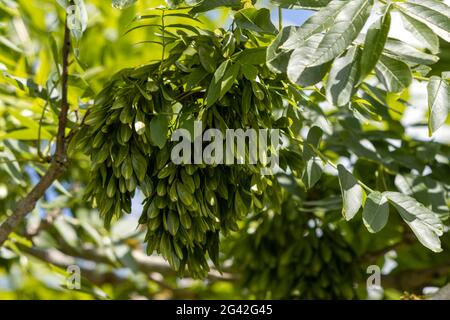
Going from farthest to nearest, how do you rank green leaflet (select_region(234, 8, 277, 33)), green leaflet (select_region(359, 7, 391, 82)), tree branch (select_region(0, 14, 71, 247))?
tree branch (select_region(0, 14, 71, 247)), green leaflet (select_region(234, 8, 277, 33)), green leaflet (select_region(359, 7, 391, 82))

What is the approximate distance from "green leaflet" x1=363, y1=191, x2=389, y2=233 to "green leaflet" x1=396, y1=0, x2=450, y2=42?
0.23 metres

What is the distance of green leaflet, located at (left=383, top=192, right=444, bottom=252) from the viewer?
0.94 meters

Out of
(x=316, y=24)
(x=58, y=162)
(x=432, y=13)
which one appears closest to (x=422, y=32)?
(x=432, y=13)

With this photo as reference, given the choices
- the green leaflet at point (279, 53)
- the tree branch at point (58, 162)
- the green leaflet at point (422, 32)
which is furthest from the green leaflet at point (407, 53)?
the tree branch at point (58, 162)

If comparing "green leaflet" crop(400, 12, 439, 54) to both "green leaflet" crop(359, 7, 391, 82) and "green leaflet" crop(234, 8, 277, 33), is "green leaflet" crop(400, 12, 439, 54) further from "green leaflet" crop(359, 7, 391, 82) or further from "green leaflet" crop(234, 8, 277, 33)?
"green leaflet" crop(234, 8, 277, 33)

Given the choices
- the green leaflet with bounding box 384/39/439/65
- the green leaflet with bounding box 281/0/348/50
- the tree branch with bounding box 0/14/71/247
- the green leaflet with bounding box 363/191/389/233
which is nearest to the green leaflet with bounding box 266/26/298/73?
the green leaflet with bounding box 281/0/348/50

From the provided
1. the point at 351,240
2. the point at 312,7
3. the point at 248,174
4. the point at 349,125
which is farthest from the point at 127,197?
the point at 351,240

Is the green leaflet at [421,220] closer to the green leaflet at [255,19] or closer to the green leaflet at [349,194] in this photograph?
the green leaflet at [349,194]

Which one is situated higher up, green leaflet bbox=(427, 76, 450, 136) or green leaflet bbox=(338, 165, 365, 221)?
green leaflet bbox=(427, 76, 450, 136)

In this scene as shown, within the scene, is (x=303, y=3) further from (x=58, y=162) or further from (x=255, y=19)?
(x=58, y=162)

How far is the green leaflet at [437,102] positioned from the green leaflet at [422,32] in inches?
3.1

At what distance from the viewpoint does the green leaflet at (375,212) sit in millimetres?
946

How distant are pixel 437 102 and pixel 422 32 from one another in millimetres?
100
